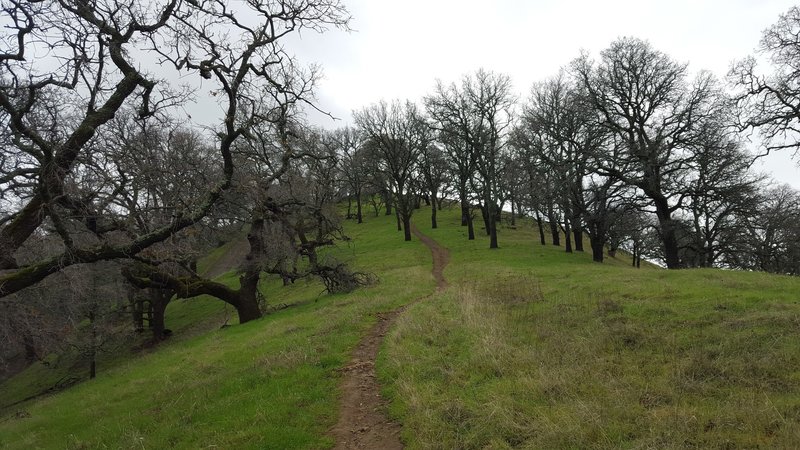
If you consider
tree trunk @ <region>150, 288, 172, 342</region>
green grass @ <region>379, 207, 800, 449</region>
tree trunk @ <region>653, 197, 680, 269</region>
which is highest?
tree trunk @ <region>653, 197, 680, 269</region>

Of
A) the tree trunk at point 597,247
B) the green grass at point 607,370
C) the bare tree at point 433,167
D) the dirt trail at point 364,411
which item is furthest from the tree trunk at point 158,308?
the bare tree at point 433,167

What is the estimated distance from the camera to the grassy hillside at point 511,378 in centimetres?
546

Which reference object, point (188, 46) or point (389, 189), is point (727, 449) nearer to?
point (188, 46)

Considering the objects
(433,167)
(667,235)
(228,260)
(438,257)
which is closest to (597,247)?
(667,235)

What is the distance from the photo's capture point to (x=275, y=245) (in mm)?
22438

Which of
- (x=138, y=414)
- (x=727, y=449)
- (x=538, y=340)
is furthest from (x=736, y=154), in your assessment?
(x=138, y=414)

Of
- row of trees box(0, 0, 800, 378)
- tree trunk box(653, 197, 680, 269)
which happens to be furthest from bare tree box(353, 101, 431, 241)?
→ tree trunk box(653, 197, 680, 269)

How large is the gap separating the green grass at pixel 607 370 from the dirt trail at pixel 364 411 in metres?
0.29

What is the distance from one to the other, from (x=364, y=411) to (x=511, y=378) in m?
2.57

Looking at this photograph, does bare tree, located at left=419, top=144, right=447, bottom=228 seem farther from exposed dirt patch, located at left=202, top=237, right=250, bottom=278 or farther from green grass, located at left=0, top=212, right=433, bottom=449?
green grass, located at left=0, top=212, right=433, bottom=449

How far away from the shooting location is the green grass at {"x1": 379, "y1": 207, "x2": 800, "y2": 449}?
517 cm

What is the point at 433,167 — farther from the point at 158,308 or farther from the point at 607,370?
the point at 607,370

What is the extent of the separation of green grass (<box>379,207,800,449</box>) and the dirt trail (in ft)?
0.96

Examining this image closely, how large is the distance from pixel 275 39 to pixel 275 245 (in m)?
13.8
